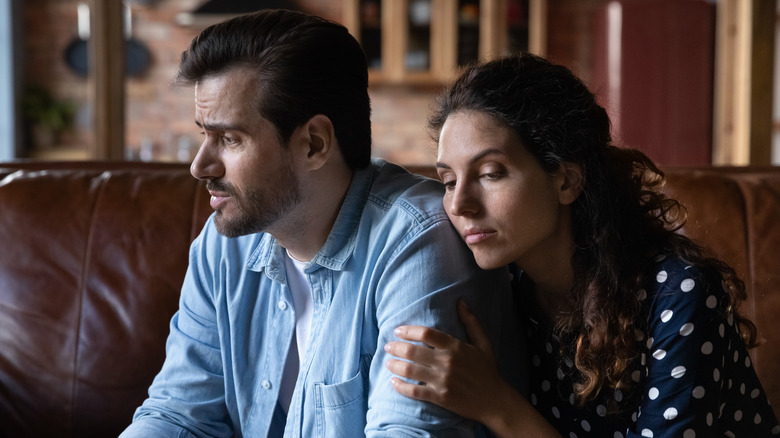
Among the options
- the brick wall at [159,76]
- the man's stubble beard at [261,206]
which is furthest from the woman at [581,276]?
the brick wall at [159,76]

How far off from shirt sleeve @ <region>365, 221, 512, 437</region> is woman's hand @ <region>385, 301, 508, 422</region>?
23 mm

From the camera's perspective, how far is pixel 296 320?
1345 millimetres

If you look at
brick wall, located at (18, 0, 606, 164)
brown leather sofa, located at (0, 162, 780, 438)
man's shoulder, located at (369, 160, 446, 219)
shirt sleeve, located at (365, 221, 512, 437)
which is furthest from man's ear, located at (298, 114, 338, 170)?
brick wall, located at (18, 0, 606, 164)

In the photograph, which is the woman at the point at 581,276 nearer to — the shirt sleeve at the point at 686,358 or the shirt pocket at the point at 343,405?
the shirt sleeve at the point at 686,358

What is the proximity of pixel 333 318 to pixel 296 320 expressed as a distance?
117mm

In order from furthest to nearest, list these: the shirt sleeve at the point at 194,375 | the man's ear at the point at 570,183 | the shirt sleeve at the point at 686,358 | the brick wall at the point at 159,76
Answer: the brick wall at the point at 159,76
the shirt sleeve at the point at 194,375
the man's ear at the point at 570,183
the shirt sleeve at the point at 686,358

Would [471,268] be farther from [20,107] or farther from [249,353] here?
[20,107]

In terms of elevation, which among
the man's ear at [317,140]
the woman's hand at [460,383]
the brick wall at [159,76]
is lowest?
the woman's hand at [460,383]

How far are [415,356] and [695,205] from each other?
2.59ft

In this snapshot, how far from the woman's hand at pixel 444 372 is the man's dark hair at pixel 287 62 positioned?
396 mm

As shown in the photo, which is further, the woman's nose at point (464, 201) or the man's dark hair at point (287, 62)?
the man's dark hair at point (287, 62)

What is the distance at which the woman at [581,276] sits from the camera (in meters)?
1.06

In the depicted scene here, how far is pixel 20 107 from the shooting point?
5344mm

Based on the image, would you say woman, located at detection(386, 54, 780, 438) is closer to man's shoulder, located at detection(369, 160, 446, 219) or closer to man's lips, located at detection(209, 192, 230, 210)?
man's shoulder, located at detection(369, 160, 446, 219)
